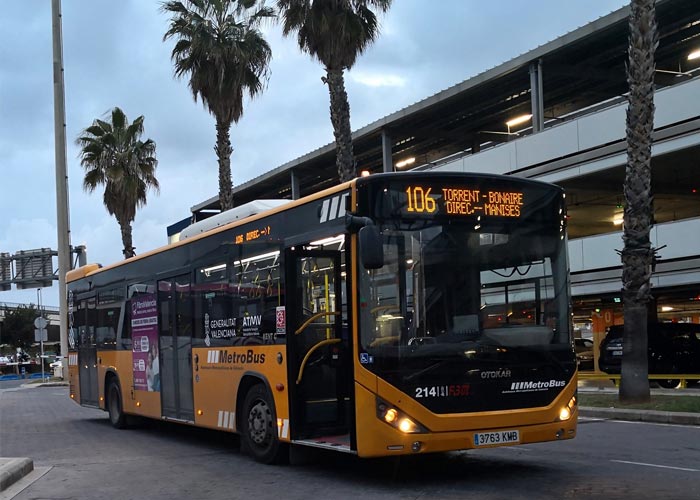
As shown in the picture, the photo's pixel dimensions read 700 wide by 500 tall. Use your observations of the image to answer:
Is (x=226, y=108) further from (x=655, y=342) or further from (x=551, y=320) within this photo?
(x=551, y=320)

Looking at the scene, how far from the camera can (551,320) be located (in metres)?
9.06

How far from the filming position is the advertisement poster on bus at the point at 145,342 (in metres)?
14.3

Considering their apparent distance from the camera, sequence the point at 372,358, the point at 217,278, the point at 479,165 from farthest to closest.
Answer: the point at 479,165 → the point at 217,278 → the point at 372,358

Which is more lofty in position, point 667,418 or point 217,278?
point 217,278

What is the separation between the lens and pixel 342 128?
74.0ft

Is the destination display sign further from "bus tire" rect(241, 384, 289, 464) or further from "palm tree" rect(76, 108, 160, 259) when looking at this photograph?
"palm tree" rect(76, 108, 160, 259)

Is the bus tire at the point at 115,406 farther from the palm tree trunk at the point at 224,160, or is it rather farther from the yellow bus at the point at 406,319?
the palm tree trunk at the point at 224,160

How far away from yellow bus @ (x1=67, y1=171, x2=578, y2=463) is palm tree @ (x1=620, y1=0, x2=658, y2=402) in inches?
305

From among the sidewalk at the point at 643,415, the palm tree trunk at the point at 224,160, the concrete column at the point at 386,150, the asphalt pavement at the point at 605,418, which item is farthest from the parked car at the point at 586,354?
the asphalt pavement at the point at 605,418

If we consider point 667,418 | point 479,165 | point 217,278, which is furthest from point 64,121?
point 667,418

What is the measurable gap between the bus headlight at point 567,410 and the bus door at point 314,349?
243 cm

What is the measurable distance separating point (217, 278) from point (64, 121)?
26.4 meters

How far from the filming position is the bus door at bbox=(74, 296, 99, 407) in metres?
17.6

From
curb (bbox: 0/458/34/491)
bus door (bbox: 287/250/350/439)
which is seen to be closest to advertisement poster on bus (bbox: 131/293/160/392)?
curb (bbox: 0/458/34/491)
